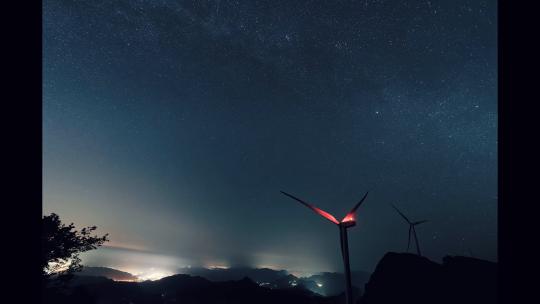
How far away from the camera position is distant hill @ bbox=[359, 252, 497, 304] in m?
87.9

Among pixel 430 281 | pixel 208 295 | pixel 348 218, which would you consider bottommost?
pixel 208 295

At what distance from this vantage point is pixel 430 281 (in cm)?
9300

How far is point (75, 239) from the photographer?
136ft

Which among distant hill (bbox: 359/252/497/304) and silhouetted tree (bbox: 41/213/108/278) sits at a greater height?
silhouetted tree (bbox: 41/213/108/278)

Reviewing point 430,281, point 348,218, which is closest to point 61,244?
point 348,218

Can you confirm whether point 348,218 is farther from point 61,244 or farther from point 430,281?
point 430,281

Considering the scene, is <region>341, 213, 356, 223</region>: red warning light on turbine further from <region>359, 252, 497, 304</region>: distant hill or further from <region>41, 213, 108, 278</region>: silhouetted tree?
<region>359, 252, 497, 304</region>: distant hill

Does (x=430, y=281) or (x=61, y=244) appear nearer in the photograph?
(x=61, y=244)

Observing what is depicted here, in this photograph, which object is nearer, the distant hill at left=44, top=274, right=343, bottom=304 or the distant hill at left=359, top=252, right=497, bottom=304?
the distant hill at left=359, top=252, right=497, bottom=304

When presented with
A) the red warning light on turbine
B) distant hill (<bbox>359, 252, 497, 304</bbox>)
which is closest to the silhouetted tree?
the red warning light on turbine

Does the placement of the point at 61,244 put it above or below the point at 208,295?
above

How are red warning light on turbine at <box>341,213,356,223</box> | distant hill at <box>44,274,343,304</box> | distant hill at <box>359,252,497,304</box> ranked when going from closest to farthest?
red warning light on turbine at <box>341,213,356,223</box>, distant hill at <box>359,252,497,304</box>, distant hill at <box>44,274,343,304</box>
